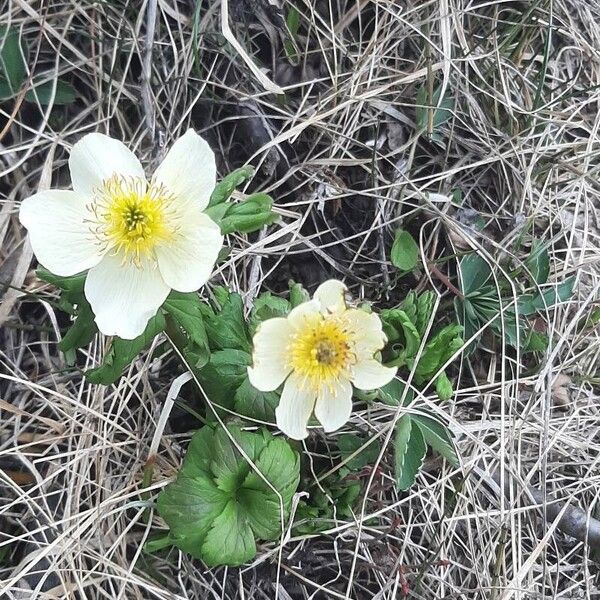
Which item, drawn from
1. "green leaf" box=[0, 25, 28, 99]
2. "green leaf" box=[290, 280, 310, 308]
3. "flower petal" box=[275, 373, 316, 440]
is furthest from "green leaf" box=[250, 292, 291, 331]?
"green leaf" box=[0, 25, 28, 99]

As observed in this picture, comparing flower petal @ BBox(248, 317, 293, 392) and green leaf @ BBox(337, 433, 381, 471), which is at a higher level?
flower petal @ BBox(248, 317, 293, 392)

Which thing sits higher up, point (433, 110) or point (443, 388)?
point (433, 110)

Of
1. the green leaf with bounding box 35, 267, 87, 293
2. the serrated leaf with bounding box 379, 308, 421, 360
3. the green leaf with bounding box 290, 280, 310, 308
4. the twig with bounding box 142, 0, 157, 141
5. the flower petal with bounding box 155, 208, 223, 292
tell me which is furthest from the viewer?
the twig with bounding box 142, 0, 157, 141

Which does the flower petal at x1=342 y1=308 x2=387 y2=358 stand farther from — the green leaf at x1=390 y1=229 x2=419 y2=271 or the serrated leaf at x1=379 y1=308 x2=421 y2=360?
the green leaf at x1=390 y1=229 x2=419 y2=271

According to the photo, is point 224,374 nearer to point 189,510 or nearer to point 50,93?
point 189,510

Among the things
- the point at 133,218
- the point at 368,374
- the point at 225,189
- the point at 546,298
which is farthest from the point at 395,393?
the point at 133,218

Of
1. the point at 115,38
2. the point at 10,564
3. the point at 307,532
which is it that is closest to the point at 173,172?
the point at 115,38

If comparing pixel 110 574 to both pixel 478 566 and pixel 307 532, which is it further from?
pixel 478 566
